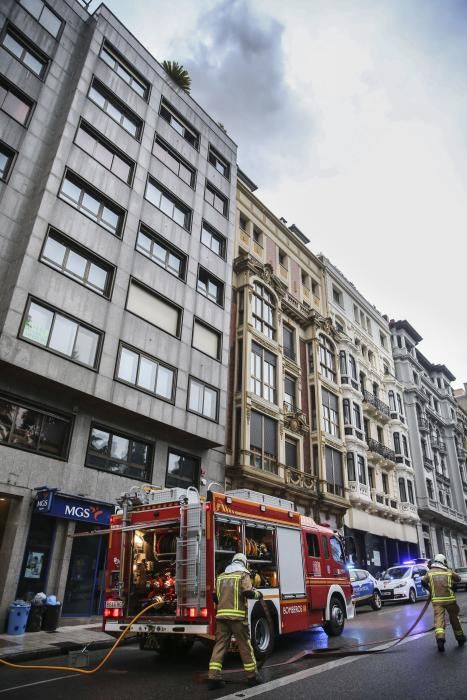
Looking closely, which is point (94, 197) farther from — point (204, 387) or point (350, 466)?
point (350, 466)

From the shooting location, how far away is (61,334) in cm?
1530

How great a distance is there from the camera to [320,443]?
28.0 metres

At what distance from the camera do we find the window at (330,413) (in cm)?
2986

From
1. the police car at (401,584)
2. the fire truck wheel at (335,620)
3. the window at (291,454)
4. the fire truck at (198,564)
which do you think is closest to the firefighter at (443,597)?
the fire truck at (198,564)

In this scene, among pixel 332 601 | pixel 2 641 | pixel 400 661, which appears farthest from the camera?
pixel 332 601

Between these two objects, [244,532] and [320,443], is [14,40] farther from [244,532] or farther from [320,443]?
[320,443]

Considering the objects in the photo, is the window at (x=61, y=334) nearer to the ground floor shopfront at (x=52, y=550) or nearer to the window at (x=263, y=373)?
the ground floor shopfront at (x=52, y=550)

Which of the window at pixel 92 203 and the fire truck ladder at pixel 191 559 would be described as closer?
the fire truck ladder at pixel 191 559

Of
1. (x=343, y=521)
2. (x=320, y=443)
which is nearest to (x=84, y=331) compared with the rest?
(x=320, y=443)

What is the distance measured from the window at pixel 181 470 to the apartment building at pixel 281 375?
2.07 metres

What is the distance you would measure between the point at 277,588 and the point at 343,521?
67.1ft

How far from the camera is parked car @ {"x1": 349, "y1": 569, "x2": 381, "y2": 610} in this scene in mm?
18625

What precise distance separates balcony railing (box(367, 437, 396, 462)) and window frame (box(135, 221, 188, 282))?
67.8ft

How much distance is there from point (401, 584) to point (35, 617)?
50.6ft
